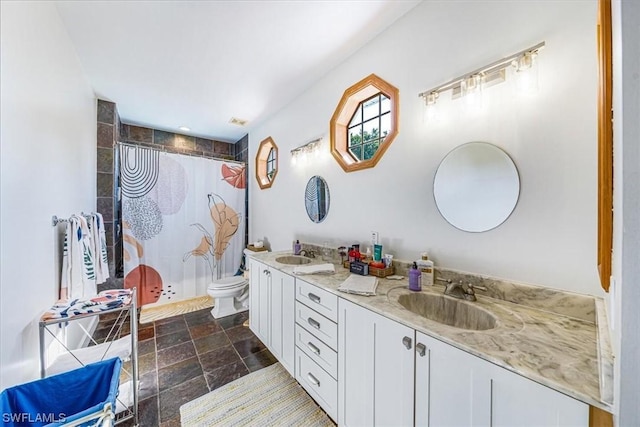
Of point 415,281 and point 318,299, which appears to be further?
point 318,299

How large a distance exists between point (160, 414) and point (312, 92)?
2848 millimetres

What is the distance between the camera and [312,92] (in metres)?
2.38

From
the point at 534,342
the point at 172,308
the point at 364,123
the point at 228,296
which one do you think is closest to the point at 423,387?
the point at 534,342

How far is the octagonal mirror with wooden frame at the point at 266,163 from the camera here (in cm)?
315

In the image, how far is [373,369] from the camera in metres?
1.06

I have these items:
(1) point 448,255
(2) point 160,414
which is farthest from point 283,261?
(1) point 448,255

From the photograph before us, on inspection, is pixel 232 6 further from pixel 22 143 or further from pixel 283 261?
pixel 283 261

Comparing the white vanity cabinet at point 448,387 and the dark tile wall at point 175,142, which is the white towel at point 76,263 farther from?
the dark tile wall at point 175,142

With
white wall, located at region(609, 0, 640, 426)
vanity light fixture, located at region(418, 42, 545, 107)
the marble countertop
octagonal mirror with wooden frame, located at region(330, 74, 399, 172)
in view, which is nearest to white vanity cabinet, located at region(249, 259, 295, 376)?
the marble countertop

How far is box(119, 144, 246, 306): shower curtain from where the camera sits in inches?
110

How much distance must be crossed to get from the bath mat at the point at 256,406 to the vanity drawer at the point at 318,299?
2.17 feet

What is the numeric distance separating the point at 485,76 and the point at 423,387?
150cm

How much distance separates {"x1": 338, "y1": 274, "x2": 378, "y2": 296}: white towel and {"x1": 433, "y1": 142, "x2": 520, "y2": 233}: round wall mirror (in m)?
0.60

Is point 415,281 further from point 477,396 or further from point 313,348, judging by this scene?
point 313,348
